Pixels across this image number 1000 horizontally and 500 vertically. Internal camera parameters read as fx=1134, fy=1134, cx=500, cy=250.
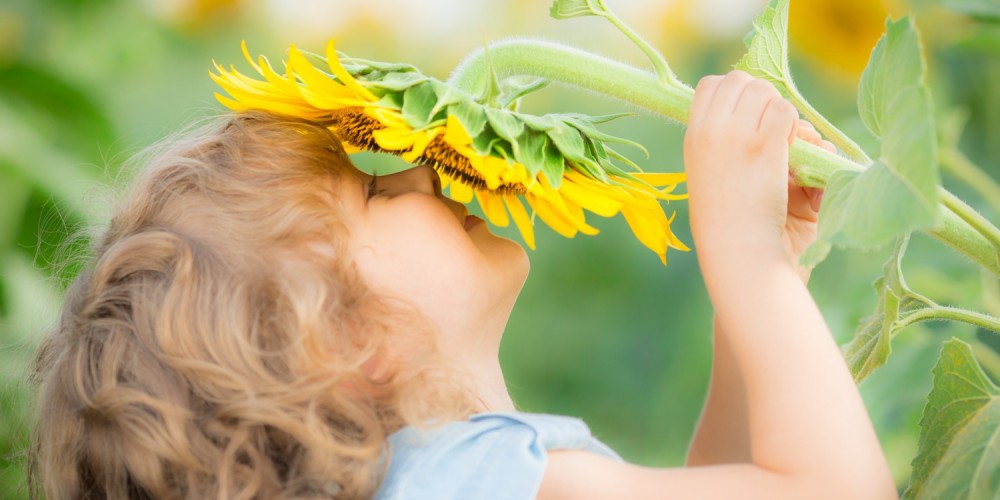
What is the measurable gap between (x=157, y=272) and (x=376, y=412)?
0.16m

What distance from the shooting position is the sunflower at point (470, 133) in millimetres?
563

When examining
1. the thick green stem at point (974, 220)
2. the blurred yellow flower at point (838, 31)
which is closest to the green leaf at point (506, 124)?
the thick green stem at point (974, 220)

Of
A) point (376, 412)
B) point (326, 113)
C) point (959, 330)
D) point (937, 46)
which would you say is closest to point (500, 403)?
point (376, 412)

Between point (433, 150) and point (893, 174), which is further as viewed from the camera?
point (433, 150)

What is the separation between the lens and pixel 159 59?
1.67m

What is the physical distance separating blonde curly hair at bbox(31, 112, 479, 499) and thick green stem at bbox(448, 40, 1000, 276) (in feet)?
0.46

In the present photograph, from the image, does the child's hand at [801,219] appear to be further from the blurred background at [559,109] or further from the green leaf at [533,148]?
the blurred background at [559,109]

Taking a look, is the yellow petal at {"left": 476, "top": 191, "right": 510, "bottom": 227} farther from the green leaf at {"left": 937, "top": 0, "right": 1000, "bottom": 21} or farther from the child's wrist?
the green leaf at {"left": 937, "top": 0, "right": 1000, "bottom": 21}

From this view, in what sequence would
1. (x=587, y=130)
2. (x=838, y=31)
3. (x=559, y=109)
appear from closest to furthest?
(x=587, y=130) < (x=838, y=31) < (x=559, y=109)

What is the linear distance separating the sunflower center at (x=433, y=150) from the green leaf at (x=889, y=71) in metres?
0.19

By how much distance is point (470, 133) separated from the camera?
55cm

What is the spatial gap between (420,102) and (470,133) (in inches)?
1.5

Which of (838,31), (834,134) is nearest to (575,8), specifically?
(834,134)

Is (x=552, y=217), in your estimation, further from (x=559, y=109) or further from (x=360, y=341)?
(x=559, y=109)
